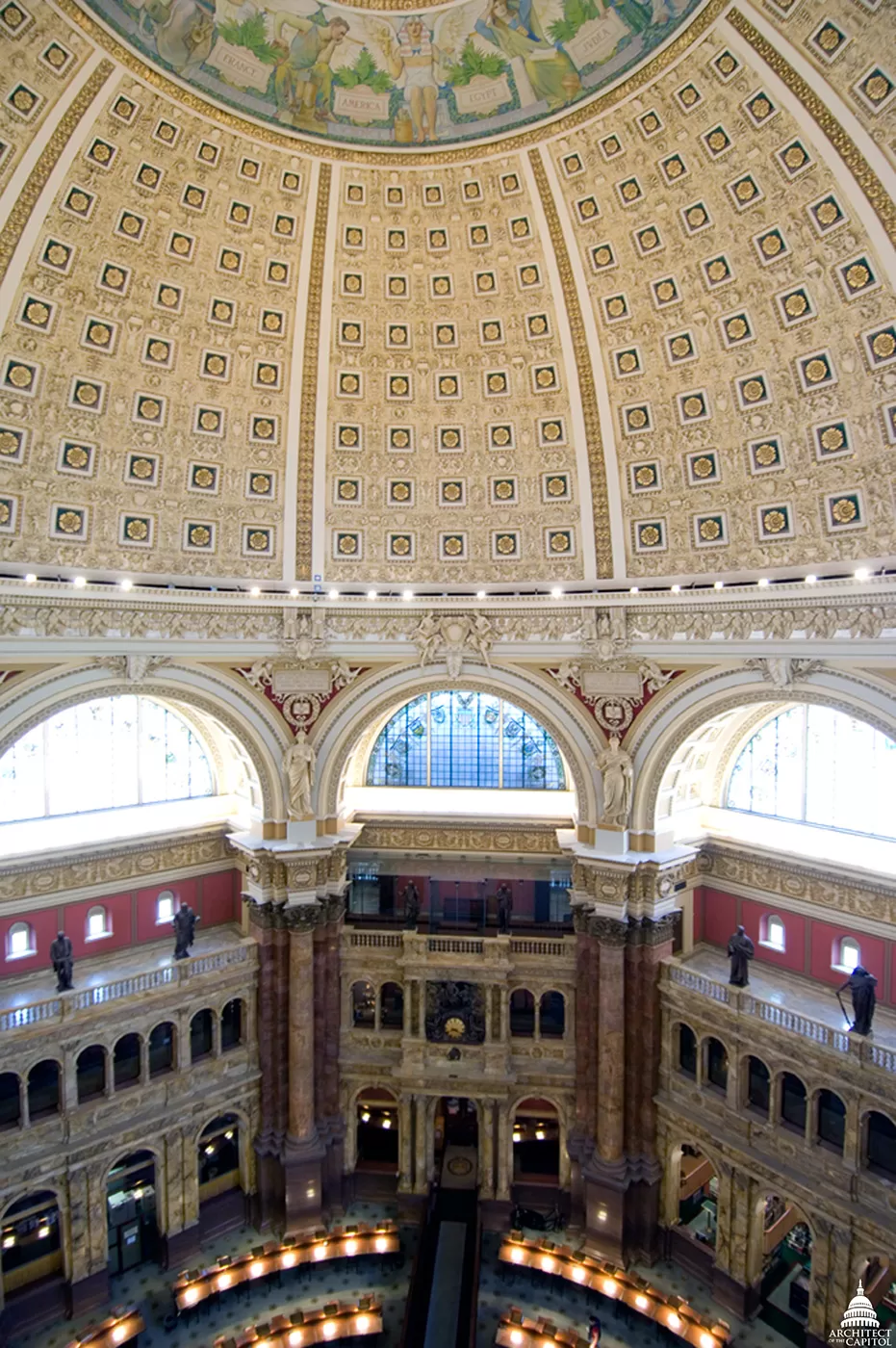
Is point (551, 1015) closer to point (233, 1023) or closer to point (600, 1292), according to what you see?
point (600, 1292)

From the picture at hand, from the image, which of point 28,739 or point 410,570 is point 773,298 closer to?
point 410,570

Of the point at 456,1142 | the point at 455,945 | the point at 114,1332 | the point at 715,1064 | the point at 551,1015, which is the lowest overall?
the point at 114,1332

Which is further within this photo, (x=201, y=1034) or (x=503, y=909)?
(x=503, y=909)

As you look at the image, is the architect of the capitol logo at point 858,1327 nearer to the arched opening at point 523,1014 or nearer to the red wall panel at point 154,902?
the arched opening at point 523,1014

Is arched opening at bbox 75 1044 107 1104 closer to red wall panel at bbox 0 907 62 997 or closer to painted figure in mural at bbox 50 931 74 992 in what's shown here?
painted figure in mural at bbox 50 931 74 992

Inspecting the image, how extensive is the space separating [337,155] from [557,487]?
10.4 m

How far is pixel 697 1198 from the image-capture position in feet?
86.5

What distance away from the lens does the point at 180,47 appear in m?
Answer: 16.6

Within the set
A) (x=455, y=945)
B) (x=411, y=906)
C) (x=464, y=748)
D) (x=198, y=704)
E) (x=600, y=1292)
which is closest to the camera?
(x=600, y=1292)

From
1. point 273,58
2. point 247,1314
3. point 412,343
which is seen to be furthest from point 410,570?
point 247,1314

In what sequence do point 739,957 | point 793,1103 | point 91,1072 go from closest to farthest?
point 793,1103
point 739,957
point 91,1072

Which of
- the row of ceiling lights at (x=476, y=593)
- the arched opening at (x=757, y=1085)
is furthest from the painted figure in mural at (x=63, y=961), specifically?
the arched opening at (x=757, y=1085)

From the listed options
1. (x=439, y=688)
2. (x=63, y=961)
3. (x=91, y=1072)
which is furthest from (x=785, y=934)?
(x=63, y=961)

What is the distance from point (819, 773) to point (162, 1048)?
22556 mm
